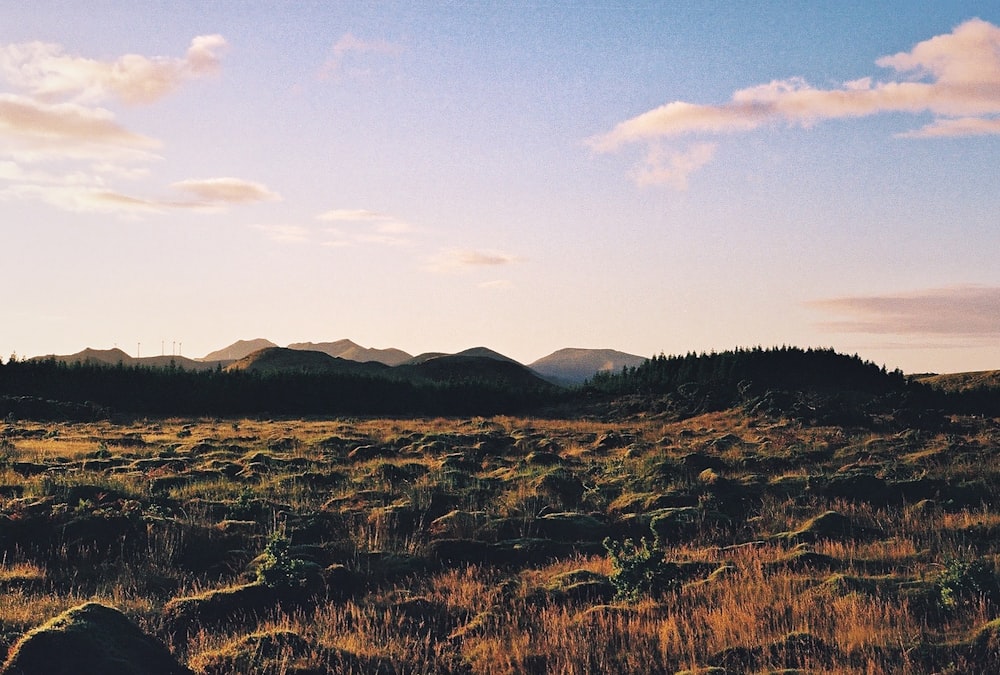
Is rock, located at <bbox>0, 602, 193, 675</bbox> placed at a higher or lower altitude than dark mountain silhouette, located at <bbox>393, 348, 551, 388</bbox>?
lower

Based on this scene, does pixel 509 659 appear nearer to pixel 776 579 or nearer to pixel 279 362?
pixel 776 579

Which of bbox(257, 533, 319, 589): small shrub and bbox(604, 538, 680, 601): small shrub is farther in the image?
bbox(257, 533, 319, 589): small shrub

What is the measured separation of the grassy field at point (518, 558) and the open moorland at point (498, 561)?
0.18ft

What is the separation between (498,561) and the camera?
49.2 ft

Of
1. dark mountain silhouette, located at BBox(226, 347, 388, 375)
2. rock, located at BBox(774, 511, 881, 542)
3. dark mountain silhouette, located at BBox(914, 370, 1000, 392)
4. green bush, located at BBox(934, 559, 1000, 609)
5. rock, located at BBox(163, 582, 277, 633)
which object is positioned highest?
dark mountain silhouette, located at BBox(226, 347, 388, 375)

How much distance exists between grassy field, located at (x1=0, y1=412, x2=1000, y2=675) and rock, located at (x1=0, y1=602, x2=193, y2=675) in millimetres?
871

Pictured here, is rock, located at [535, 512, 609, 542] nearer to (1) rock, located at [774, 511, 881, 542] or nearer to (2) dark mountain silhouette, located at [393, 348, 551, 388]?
(1) rock, located at [774, 511, 881, 542]

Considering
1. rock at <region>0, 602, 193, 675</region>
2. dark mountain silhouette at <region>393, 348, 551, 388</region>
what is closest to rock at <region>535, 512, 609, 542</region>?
rock at <region>0, 602, 193, 675</region>

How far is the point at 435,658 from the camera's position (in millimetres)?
9711

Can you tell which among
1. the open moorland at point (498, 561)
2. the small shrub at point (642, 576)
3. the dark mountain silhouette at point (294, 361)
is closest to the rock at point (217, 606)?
the open moorland at point (498, 561)

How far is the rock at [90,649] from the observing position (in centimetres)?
745

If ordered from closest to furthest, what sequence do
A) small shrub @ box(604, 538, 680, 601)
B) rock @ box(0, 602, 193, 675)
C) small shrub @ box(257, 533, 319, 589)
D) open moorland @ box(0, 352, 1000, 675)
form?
rock @ box(0, 602, 193, 675)
open moorland @ box(0, 352, 1000, 675)
small shrub @ box(604, 538, 680, 601)
small shrub @ box(257, 533, 319, 589)

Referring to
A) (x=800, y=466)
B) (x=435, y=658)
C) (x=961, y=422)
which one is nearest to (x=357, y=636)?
(x=435, y=658)

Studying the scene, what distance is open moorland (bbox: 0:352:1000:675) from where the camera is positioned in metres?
9.30
